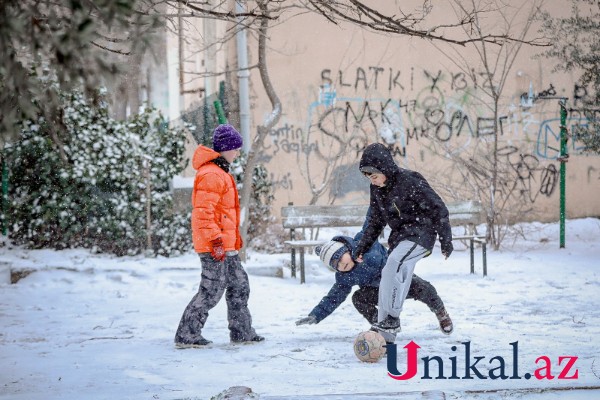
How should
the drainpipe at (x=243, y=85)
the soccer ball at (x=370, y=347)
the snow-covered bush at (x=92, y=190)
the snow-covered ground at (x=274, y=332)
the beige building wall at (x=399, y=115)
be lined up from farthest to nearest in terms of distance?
the beige building wall at (x=399, y=115) → the drainpipe at (x=243, y=85) → the snow-covered bush at (x=92, y=190) → the soccer ball at (x=370, y=347) → the snow-covered ground at (x=274, y=332)

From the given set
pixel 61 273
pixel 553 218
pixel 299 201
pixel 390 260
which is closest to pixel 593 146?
pixel 553 218

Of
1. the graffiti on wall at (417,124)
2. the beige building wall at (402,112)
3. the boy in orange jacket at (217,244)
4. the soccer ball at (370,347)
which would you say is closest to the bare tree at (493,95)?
the beige building wall at (402,112)

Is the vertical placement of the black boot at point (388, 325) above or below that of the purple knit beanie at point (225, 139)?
below

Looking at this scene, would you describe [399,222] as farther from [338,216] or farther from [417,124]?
[417,124]

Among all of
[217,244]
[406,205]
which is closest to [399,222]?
[406,205]

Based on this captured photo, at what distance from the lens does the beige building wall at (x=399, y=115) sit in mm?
14734

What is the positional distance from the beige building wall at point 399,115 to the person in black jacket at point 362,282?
7772mm

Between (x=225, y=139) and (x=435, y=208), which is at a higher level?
(x=225, y=139)

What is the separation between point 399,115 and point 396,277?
30.6 ft

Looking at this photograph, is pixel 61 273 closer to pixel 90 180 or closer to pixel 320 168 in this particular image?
pixel 90 180

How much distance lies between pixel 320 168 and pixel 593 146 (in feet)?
16.3

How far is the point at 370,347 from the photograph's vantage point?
5.67 m

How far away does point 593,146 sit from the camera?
37.1 ft

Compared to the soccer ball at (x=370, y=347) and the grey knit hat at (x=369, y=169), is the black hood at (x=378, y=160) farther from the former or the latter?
the soccer ball at (x=370, y=347)
